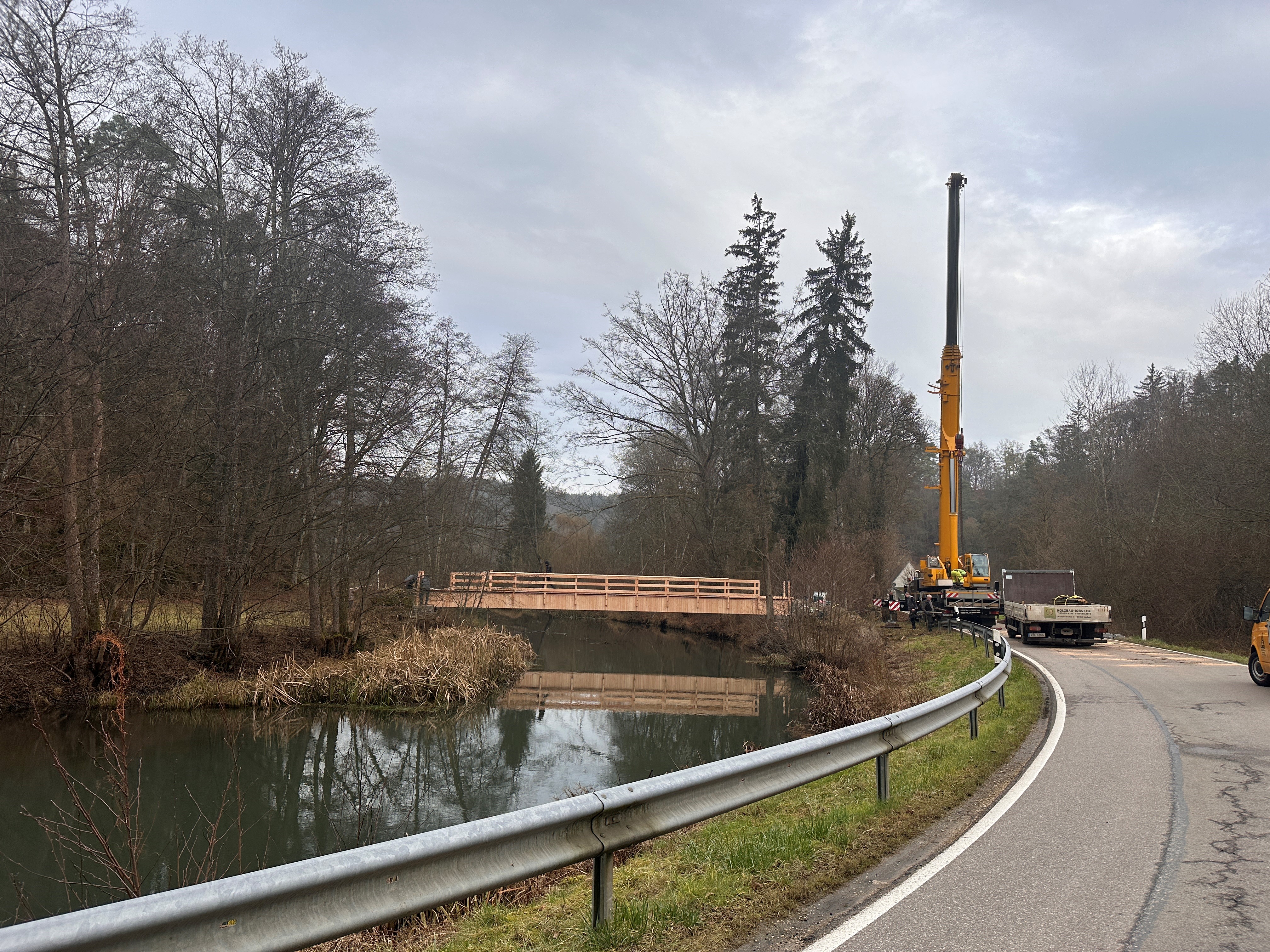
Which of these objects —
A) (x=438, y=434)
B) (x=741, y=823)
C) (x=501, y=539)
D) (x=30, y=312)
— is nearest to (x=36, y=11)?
(x=30, y=312)

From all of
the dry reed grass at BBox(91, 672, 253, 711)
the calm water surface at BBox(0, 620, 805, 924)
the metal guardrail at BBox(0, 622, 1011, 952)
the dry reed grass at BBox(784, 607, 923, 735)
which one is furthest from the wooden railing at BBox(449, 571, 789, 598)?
the metal guardrail at BBox(0, 622, 1011, 952)

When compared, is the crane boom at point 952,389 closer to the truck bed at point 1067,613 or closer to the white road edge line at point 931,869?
the truck bed at point 1067,613

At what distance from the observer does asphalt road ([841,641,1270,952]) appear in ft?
13.6

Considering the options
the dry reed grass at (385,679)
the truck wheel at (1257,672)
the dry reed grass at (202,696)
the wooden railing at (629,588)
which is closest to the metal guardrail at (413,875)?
Result: the truck wheel at (1257,672)

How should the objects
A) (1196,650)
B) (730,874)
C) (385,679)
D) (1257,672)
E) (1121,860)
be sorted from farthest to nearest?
(1196,650)
(385,679)
(1257,672)
(1121,860)
(730,874)

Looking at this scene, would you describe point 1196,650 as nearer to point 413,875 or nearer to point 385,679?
point 385,679

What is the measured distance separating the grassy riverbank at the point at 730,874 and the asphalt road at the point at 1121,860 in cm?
58

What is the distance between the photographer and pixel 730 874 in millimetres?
5199

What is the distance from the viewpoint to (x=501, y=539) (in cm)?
3731

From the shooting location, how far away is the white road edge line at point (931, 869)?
415 centimetres

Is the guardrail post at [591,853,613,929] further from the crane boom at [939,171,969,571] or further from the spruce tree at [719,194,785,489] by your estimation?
the spruce tree at [719,194,785,489]

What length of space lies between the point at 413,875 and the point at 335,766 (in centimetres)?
1208

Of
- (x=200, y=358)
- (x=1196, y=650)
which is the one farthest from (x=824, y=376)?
(x=200, y=358)

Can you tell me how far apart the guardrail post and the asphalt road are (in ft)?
3.89
